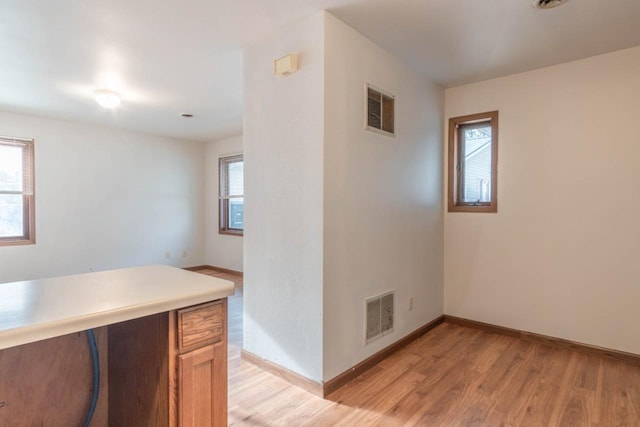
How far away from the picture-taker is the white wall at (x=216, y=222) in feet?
19.1

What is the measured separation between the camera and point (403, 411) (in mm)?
1975

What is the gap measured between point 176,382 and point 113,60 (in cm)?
265

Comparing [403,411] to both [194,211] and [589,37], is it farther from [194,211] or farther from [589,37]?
[194,211]

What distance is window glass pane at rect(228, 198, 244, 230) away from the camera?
588 centimetres

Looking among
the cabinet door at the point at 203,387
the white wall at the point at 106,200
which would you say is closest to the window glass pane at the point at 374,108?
the cabinet door at the point at 203,387

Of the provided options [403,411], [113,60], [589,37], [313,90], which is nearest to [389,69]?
[313,90]

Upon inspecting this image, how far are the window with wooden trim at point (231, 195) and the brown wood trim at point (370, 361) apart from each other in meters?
3.55

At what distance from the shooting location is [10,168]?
14.3 ft

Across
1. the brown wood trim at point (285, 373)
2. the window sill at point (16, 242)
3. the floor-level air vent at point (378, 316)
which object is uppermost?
the window sill at point (16, 242)

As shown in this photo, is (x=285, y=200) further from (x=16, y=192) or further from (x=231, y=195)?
(x=16, y=192)

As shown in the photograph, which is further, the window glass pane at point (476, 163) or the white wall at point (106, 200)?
the white wall at point (106, 200)

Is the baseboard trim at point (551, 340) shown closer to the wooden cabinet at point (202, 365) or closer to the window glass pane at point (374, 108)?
the window glass pane at point (374, 108)

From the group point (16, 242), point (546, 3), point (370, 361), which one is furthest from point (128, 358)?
point (16, 242)

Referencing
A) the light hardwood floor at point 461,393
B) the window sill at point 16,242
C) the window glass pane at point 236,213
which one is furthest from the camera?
the window glass pane at point 236,213
